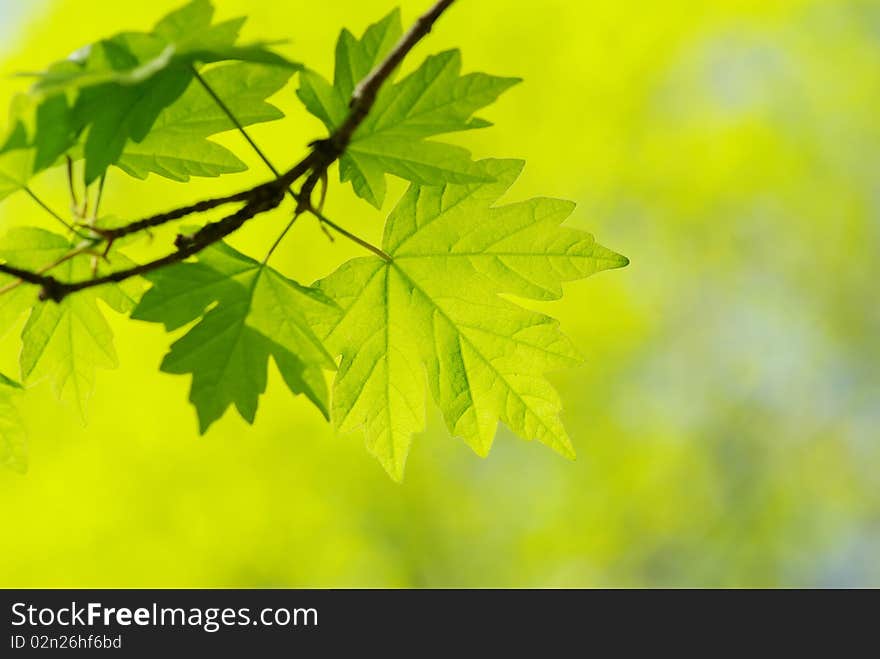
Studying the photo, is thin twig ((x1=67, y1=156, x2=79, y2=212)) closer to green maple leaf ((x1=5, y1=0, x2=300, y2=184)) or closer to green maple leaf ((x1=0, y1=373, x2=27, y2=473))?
green maple leaf ((x1=5, y1=0, x2=300, y2=184))

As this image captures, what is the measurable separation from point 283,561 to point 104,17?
4468mm

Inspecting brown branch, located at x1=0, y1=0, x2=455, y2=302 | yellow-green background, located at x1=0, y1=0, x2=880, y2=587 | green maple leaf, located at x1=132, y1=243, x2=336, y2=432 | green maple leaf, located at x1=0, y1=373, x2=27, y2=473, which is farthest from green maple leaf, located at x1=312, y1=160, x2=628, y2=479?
yellow-green background, located at x1=0, y1=0, x2=880, y2=587

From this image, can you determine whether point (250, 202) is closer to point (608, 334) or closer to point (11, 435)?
point (11, 435)

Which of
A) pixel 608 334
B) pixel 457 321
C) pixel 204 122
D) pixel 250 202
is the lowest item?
pixel 250 202

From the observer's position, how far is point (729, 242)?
8.02m

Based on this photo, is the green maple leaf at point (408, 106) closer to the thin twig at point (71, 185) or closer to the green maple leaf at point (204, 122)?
the green maple leaf at point (204, 122)

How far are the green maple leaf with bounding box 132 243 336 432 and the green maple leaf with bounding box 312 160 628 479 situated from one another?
13 cm

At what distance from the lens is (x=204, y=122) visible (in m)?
1.20

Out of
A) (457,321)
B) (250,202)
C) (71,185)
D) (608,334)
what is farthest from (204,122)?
(608,334)

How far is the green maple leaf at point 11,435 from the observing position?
1.31 metres

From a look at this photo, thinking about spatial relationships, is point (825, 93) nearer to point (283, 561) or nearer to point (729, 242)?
point (729, 242)

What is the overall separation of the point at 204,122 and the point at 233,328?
0.92 ft

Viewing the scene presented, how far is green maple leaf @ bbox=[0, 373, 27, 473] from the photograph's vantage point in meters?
1.31

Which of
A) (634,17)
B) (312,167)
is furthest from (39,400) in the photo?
(312,167)
